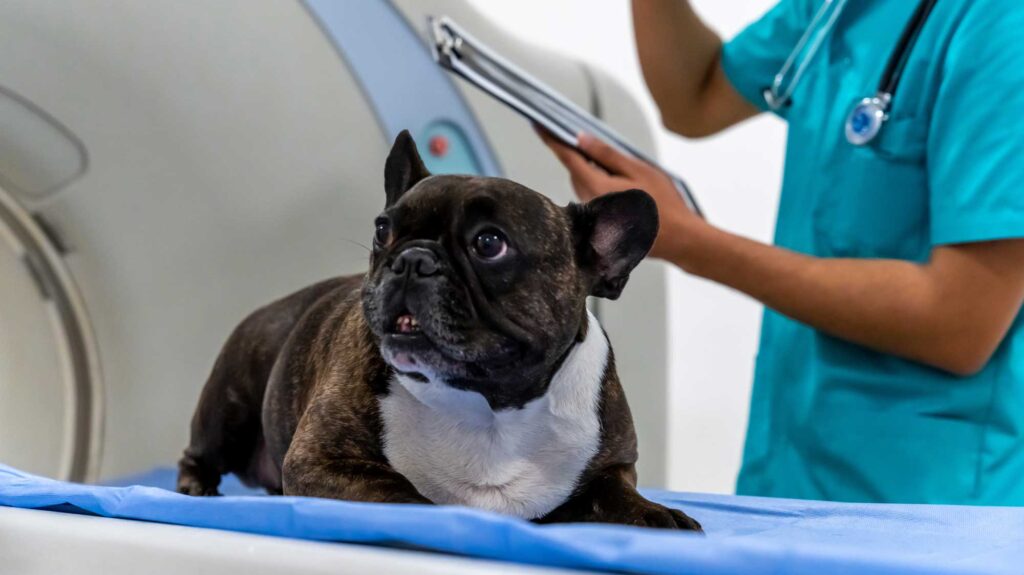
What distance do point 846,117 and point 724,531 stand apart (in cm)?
58

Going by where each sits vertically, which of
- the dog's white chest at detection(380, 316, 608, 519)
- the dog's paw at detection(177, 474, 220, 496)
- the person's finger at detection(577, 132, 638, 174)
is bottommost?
the dog's white chest at detection(380, 316, 608, 519)

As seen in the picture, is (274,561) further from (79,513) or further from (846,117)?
(846,117)

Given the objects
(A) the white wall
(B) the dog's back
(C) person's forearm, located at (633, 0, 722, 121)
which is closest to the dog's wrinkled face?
(B) the dog's back

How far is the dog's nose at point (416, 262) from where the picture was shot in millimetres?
669

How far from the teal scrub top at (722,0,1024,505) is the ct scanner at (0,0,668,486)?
510 mm

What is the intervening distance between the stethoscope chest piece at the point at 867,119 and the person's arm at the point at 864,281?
137 millimetres

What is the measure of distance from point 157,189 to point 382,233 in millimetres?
522

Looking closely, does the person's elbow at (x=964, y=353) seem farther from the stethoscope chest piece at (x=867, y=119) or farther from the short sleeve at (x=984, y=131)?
the stethoscope chest piece at (x=867, y=119)

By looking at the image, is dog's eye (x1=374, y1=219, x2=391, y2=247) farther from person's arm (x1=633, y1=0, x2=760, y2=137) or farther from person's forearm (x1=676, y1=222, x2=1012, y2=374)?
person's arm (x1=633, y1=0, x2=760, y2=137)

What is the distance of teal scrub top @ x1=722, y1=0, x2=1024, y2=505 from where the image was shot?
100 centimetres

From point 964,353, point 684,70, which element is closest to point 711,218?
point 684,70

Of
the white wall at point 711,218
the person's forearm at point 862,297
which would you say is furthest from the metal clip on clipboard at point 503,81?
the white wall at point 711,218

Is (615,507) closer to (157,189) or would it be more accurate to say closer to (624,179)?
(624,179)

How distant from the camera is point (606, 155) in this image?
3.59ft
